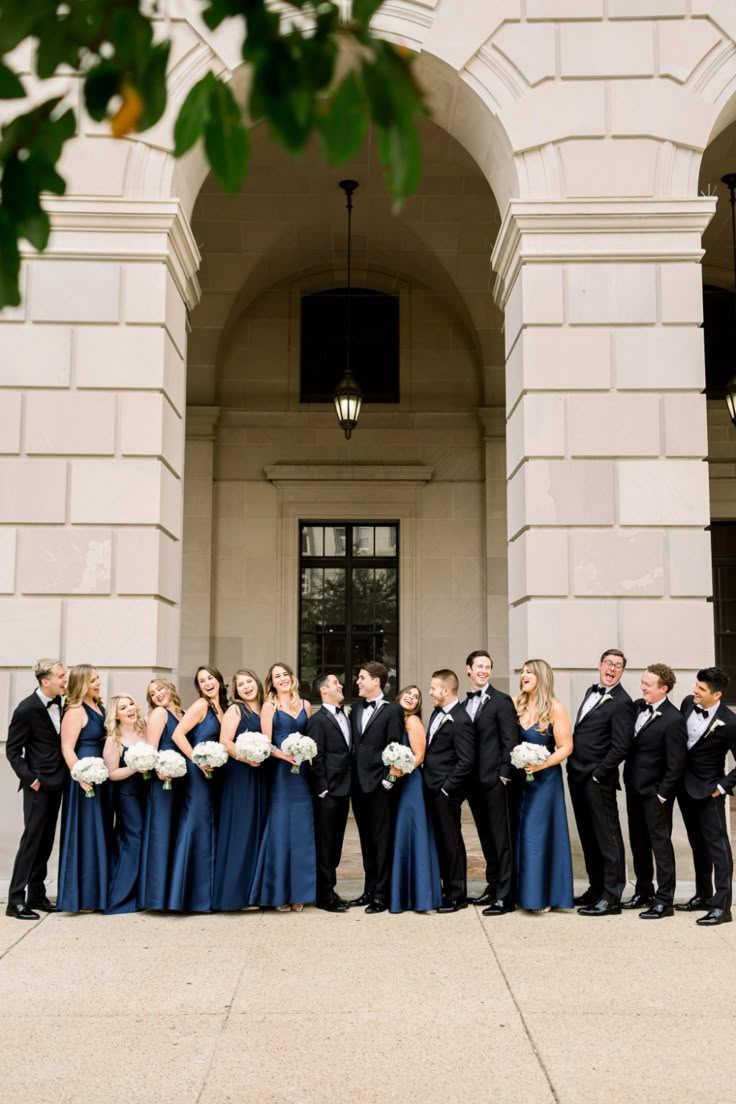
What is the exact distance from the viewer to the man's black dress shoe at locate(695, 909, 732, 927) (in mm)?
7609

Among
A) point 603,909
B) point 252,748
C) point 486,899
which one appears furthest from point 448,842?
point 252,748

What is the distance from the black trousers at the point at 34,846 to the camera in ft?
26.5

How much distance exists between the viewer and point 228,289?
15805 mm

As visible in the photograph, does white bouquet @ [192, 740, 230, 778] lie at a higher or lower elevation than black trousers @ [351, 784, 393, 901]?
higher

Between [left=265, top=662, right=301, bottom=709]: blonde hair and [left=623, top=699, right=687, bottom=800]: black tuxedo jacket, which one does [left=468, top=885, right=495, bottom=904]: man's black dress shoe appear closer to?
[left=623, top=699, right=687, bottom=800]: black tuxedo jacket

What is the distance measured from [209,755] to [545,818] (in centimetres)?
258

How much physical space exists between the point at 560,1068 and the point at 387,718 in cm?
381

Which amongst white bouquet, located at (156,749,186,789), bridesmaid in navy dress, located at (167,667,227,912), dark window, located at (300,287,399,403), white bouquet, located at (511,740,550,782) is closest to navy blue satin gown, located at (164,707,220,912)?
bridesmaid in navy dress, located at (167,667,227,912)

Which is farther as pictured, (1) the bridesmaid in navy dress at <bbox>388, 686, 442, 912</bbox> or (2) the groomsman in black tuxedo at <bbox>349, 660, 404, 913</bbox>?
(2) the groomsman in black tuxedo at <bbox>349, 660, 404, 913</bbox>

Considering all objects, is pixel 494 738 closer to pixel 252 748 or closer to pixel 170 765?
pixel 252 748

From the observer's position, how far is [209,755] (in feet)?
25.9

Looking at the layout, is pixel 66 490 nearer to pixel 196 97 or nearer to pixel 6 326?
pixel 6 326

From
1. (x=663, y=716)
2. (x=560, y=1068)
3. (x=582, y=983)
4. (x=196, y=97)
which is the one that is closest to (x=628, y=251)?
→ (x=663, y=716)

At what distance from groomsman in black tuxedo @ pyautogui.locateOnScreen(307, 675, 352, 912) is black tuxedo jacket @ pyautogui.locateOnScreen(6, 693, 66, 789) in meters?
1.95
